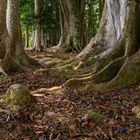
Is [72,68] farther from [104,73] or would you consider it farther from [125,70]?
[125,70]

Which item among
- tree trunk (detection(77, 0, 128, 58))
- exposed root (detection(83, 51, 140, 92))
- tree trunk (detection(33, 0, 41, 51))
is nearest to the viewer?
exposed root (detection(83, 51, 140, 92))

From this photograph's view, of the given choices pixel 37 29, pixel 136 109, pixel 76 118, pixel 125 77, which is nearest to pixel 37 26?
pixel 37 29

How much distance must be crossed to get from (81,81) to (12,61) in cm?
446

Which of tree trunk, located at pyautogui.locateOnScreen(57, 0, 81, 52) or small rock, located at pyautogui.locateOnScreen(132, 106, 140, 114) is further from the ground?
tree trunk, located at pyautogui.locateOnScreen(57, 0, 81, 52)

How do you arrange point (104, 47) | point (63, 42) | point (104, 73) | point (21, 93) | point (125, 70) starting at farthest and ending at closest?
point (63, 42), point (104, 47), point (104, 73), point (125, 70), point (21, 93)

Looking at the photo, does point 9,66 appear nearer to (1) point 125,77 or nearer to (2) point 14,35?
(2) point 14,35

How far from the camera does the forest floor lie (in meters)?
5.59

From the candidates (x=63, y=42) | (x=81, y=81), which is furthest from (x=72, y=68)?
(x=63, y=42)

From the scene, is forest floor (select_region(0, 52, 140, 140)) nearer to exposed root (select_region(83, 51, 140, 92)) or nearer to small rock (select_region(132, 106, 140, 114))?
small rock (select_region(132, 106, 140, 114))

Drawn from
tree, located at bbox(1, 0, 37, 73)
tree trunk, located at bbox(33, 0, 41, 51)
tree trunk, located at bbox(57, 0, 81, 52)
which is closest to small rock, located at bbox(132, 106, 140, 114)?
tree, located at bbox(1, 0, 37, 73)

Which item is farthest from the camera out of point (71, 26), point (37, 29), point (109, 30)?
point (37, 29)

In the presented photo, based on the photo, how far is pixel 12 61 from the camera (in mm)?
12938

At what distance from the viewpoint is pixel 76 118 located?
6172 mm

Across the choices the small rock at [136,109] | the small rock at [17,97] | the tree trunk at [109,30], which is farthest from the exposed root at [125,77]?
the tree trunk at [109,30]
